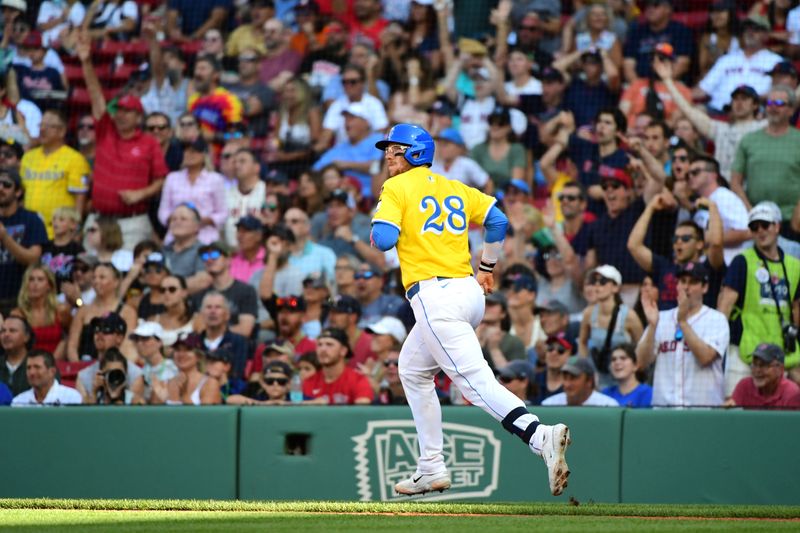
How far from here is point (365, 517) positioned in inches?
252

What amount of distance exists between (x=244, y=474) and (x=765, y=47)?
6165 millimetres

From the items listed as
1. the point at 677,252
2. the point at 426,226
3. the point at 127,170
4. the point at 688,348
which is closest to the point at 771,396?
the point at 688,348

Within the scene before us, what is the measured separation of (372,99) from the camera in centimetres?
1267

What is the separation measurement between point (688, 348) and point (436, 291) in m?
3.47

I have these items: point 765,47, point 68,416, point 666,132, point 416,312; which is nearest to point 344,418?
point 68,416

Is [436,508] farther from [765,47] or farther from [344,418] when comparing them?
[765,47]

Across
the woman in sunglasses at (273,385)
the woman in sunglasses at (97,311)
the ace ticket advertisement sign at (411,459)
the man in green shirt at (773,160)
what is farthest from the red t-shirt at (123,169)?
the man in green shirt at (773,160)

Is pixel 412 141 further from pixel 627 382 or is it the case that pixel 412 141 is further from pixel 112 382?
pixel 112 382

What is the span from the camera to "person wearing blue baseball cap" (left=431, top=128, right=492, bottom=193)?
461 inches

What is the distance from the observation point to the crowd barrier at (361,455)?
8547mm

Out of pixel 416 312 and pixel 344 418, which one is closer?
pixel 416 312

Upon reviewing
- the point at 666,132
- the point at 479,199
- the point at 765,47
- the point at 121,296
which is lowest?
the point at 121,296

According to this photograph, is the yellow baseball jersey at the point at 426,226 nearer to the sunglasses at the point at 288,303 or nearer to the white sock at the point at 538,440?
the white sock at the point at 538,440

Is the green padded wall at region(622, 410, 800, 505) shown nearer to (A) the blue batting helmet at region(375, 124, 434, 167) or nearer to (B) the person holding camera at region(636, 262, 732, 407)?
(B) the person holding camera at region(636, 262, 732, 407)
